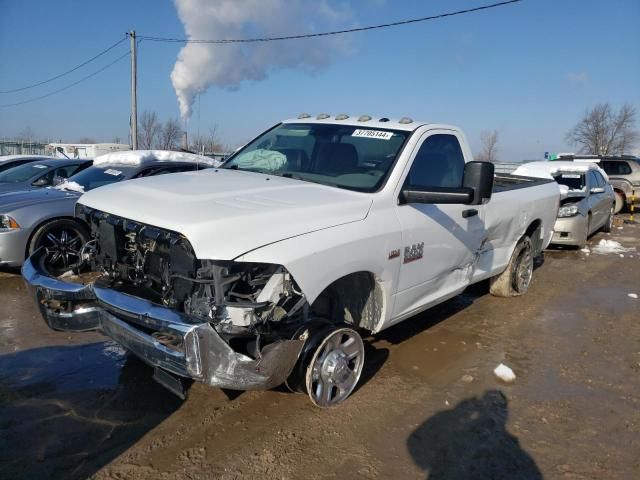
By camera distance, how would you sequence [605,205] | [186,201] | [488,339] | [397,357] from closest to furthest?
[186,201], [397,357], [488,339], [605,205]

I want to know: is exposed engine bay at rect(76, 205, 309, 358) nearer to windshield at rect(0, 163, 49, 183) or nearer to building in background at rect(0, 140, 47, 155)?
windshield at rect(0, 163, 49, 183)

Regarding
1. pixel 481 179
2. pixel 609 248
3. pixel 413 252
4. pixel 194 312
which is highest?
pixel 481 179

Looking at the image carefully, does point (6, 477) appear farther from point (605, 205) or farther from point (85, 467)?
point (605, 205)

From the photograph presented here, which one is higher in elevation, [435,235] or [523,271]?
[435,235]

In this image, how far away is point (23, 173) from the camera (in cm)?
920

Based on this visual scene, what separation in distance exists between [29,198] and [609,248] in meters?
10.9

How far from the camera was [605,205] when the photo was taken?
11812mm

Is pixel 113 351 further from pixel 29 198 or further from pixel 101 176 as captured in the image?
pixel 101 176

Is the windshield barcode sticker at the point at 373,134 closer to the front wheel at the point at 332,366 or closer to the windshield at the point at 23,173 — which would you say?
the front wheel at the point at 332,366

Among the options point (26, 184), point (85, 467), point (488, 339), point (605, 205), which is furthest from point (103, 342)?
point (605, 205)

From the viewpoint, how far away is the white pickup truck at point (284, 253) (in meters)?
2.77

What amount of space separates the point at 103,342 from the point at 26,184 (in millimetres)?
5362

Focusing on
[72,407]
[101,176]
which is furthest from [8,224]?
[72,407]

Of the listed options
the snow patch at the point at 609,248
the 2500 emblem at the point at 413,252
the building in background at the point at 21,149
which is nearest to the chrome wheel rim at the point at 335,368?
the 2500 emblem at the point at 413,252
